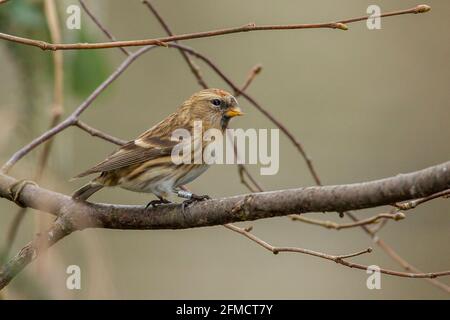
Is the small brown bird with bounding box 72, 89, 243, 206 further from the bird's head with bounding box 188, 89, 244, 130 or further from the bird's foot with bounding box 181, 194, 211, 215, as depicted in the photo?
the bird's foot with bounding box 181, 194, 211, 215

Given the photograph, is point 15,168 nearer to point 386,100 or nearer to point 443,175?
point 443,175

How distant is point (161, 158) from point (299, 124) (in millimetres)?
2752

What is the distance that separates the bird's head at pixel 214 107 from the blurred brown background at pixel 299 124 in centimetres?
200

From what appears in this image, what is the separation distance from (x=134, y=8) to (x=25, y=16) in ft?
8.18

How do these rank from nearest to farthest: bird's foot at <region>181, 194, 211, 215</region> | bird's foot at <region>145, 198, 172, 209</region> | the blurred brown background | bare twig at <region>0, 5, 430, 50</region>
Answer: bare twig at <region>0, 5, 430, 50</region>
bird's foot at <region>181, 194, 211, 215</region>
bird's foot at <region>145, 198, 172, 209</region>
the blurred brown background

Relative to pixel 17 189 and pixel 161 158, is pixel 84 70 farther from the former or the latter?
pixel 17 189

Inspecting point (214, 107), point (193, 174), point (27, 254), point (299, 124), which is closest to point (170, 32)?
point (214, 107)

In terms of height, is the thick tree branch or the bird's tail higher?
the bird's tail

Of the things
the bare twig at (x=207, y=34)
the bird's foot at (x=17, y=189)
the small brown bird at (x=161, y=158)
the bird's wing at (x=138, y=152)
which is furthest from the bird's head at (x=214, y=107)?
the bare twig at (x=207, y=34)

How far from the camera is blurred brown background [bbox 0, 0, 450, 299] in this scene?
425 cm

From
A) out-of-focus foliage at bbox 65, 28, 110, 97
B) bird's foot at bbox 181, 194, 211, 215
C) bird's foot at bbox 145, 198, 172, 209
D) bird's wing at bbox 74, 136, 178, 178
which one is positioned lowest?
bird's foot at bbox 181, 194, 211, 215

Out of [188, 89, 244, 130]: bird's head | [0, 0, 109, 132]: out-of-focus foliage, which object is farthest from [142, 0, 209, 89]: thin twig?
[0, 0, 109, 132]: out-of-focus foliage

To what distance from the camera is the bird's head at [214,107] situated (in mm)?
1962

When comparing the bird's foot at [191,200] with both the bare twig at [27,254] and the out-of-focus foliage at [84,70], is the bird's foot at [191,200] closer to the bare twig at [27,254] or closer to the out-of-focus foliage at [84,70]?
the bare twig at [27,254]
